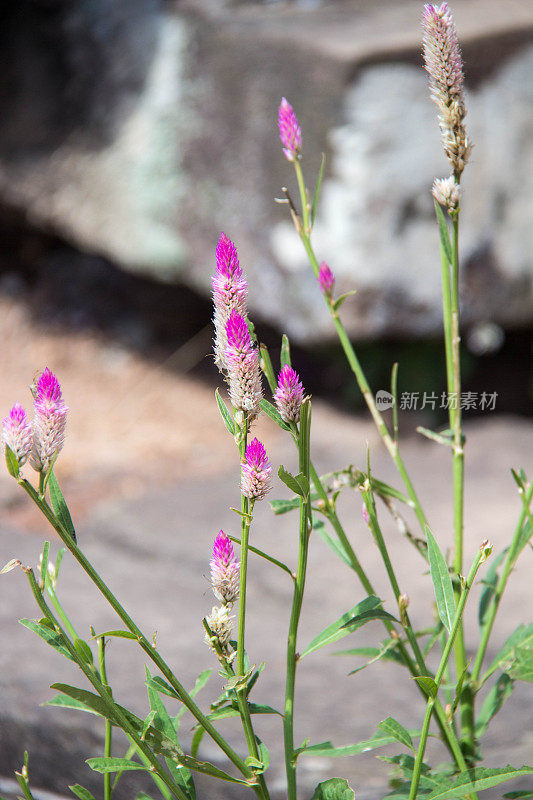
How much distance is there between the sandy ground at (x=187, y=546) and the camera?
1.18 meters

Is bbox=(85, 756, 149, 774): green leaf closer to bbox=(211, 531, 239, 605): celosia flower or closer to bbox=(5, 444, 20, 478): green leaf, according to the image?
bbox=(211, 531, 239, 605): celosia flower

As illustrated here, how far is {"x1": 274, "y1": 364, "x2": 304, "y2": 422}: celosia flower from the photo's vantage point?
0.64 m

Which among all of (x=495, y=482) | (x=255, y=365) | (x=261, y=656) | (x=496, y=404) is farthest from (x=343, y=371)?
(x=255, y=365)

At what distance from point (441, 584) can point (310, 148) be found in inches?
79.6

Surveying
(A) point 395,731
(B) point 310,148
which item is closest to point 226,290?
(A) point 395,731

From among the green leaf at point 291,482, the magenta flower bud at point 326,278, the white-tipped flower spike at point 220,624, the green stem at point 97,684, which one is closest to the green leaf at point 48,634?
the green stem at point 97,684

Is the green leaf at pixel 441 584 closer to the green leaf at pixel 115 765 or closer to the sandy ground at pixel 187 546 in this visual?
the green leaf at pixel 115 765

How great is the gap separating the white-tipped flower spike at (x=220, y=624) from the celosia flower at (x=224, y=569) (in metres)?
0.01

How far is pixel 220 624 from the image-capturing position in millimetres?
663

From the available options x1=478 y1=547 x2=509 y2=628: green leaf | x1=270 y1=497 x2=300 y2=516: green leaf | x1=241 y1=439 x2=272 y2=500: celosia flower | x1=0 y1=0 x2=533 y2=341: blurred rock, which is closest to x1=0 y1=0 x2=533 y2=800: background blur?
x1=0 y1=0 x2=533 y2=341: blurred rock

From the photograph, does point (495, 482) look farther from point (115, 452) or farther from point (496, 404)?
point (115, 452)

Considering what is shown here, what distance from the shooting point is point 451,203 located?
0.81 m

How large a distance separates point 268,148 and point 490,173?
665 millimetres

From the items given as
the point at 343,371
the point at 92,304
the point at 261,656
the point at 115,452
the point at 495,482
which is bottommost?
the point at 261,656
